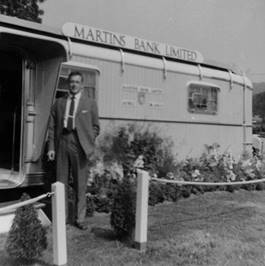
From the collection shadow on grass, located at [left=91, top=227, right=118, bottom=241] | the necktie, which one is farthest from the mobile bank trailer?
shadow on grass, located at [left=91, top=227, right=118, bottom=241]

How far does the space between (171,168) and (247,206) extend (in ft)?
5.64

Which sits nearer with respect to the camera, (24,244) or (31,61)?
(24,244)

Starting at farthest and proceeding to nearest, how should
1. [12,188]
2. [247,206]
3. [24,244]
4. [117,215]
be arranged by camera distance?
[247,206], [12,188], [117,215], [24,244]

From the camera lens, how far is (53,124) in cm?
604

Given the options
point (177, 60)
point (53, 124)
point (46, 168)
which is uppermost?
point (177, 60)

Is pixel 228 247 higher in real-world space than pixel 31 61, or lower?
lower

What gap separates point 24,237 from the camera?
419 cm

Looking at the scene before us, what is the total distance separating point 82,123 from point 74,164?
56cm

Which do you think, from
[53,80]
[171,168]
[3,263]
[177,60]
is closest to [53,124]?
[53,80]

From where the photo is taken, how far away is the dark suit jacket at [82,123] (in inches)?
231

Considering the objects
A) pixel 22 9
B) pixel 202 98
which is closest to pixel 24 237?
pixel 202 98

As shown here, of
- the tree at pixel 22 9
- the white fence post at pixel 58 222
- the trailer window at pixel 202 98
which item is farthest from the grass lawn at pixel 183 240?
the tree at pixel 22 9

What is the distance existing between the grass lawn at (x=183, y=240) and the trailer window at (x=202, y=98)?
9.44ft

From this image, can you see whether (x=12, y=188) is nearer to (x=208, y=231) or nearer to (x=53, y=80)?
(x=53, y=80)
